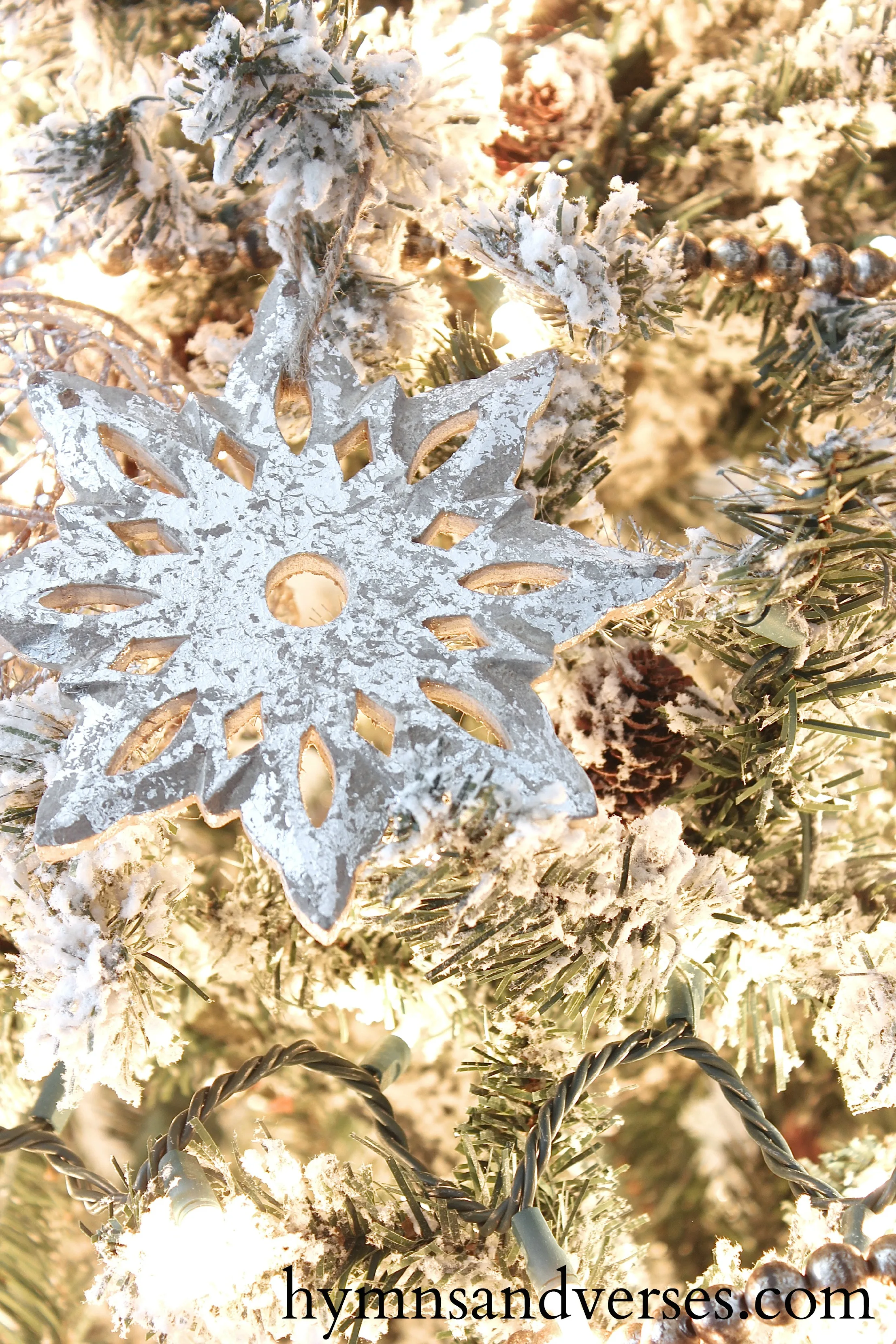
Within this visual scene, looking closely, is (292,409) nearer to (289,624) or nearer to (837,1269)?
(289,624)

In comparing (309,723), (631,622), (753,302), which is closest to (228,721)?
(309,723)

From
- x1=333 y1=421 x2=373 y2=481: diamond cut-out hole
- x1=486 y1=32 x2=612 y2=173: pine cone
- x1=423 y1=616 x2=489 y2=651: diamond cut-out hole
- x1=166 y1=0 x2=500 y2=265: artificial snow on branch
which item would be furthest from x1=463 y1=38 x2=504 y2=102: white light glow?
x1=423 y1=616 x2=489 y2=651: diamond cut-out hole

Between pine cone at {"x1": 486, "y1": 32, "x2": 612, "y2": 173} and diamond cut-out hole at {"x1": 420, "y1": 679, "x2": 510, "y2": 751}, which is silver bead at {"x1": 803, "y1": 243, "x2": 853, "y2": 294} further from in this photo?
diamond cut-out hole at {"x1": 420, "y1": 679, "x2": 510, "y2": 751}

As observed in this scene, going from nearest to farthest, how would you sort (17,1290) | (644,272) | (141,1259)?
(141,1259)
(644,272)
(17,1290)

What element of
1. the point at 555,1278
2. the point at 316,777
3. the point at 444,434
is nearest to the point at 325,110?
the point at 444,434

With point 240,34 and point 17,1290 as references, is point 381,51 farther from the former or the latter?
point 17,1290

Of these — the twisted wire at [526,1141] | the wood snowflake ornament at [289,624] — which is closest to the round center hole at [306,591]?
the wood snowflake ornament at [289,624]
